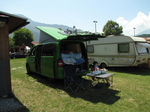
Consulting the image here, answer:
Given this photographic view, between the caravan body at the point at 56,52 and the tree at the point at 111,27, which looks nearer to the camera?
the caravan body at the point at 56,52

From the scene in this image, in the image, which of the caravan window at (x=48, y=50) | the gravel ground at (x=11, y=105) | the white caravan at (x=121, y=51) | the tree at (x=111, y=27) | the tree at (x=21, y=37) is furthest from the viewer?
the tree at (x=111, y=27)

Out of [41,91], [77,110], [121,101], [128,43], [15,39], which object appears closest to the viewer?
[77,110]

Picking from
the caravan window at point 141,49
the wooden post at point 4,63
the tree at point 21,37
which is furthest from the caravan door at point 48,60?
the tree at point 21,37

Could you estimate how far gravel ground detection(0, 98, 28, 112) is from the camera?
3527mm

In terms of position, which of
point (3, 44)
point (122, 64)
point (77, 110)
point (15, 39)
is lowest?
point (77, 110)

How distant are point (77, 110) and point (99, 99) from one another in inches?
39.3

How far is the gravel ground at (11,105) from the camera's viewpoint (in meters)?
3.53

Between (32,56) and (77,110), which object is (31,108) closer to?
(77,110)

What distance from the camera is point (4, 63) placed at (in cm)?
432

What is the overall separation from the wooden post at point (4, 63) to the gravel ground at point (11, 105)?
37 cm

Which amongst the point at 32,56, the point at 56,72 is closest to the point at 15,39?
the point at 32,56

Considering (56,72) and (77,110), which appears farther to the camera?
(56,72)

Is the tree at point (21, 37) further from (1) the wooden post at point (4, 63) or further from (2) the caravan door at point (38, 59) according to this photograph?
(1) the wooden post at point (4, 63)

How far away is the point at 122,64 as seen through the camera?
28.4 feet
